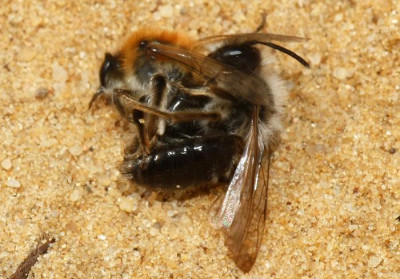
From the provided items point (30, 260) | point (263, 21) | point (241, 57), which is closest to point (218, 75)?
point (241, 57)

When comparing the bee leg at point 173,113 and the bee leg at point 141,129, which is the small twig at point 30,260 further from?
the bee leg at point 173,113

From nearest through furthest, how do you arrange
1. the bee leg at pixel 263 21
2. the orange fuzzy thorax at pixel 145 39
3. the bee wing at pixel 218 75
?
1. the bee wing at pixel 218 75
2. the orange fuzzy thorax at pixel 145 39
3. the bee leg at pixel 263 21

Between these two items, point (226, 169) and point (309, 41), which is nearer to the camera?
point (226, 169)

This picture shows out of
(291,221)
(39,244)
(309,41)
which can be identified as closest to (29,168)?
(39,244)

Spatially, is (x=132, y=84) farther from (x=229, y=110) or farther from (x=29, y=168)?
(x=29, y=168)

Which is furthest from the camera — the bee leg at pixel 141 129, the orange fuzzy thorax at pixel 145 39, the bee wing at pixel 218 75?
the orange fuzzy thorax at pixel 145 39

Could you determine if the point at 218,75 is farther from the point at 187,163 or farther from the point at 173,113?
the point at 187,163

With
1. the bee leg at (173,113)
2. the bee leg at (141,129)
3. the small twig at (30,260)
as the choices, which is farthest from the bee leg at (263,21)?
the small twig at (30,260)
